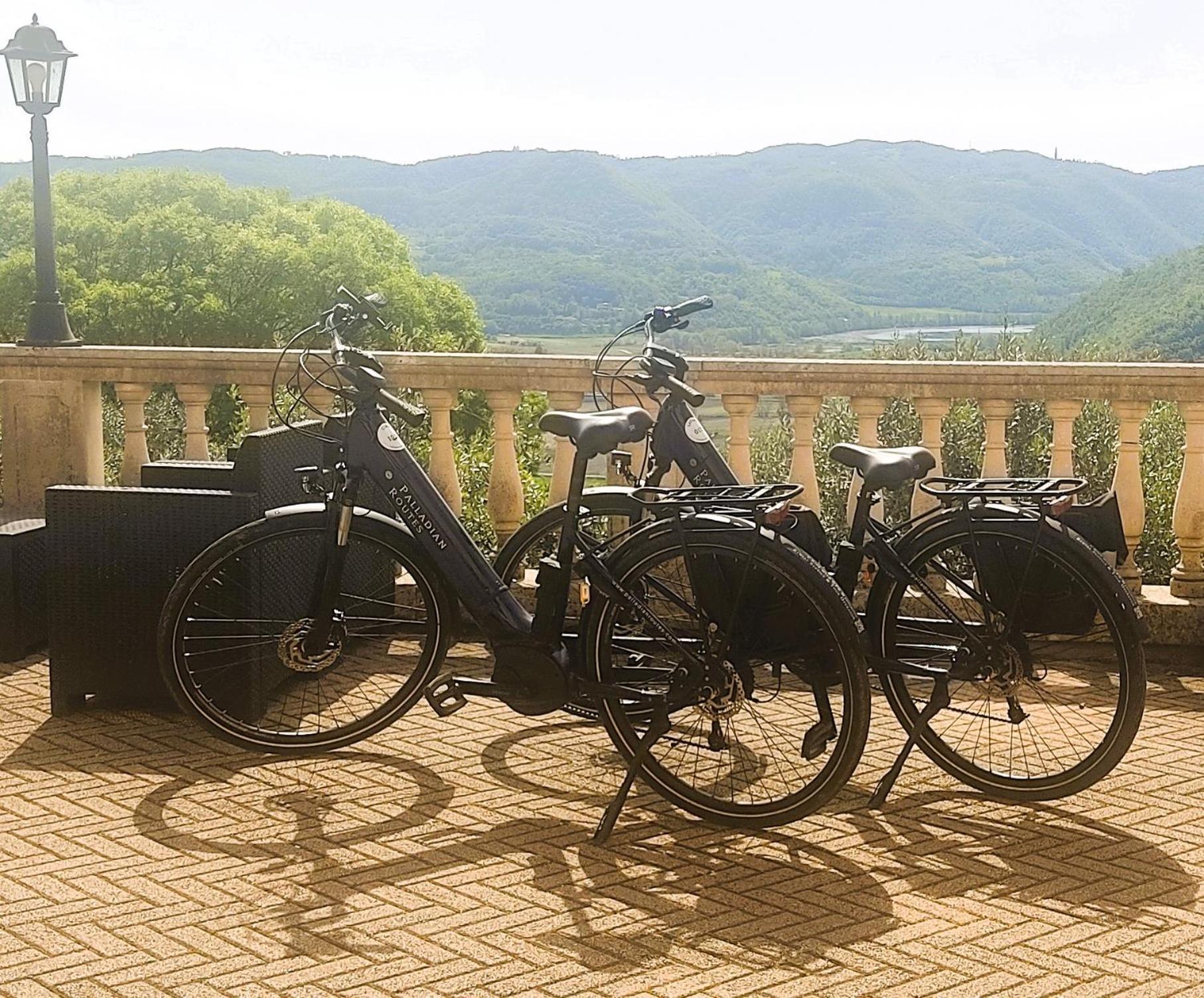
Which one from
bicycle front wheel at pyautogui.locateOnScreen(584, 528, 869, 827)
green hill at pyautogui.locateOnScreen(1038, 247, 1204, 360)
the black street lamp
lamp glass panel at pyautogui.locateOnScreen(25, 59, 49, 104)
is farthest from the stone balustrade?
green hill at pyautogui.locateOnScreen(1038, 247, 1204, 360)

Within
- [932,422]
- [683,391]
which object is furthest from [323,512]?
[932,422]

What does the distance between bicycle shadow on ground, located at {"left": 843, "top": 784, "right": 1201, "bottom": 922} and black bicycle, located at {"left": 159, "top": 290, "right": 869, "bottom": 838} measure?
0.92 ft

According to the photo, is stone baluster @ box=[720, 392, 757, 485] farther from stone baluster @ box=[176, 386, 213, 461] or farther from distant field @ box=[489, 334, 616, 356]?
stone baluster @ box=[176, 386, 213, 461]

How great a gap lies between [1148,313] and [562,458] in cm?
3706

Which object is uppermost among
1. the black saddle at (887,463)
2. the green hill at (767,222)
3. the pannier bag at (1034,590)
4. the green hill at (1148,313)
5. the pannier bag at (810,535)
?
the green hill at (767,222)

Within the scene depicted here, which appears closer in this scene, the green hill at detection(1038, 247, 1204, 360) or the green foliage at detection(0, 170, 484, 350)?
the green hill at detection(1038, 247, 1204, 360)

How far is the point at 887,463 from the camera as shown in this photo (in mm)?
4727

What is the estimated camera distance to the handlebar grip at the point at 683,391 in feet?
17.5

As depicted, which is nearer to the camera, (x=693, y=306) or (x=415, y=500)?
(x=415, y=500)

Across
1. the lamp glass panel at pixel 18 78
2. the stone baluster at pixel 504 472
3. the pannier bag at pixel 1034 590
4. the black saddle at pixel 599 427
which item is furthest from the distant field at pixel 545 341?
the lamp glass panel at pixel 18 78

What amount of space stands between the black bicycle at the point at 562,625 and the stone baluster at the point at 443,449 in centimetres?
116

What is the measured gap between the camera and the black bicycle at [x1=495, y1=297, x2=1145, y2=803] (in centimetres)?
473

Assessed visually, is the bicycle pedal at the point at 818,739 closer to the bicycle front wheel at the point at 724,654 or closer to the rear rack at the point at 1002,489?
the bicycle front wheel at the point at 724,654

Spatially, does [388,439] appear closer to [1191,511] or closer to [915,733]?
[915,733]
